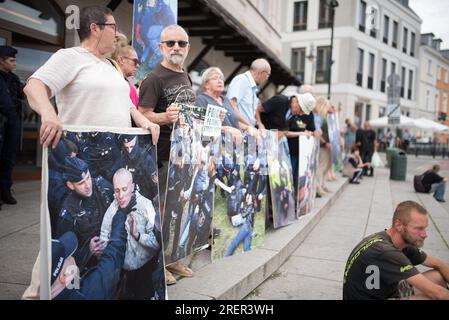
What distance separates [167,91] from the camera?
3.16 meters

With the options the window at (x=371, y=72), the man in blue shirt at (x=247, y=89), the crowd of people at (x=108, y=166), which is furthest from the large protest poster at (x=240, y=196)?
the window at (x=371, y=72)

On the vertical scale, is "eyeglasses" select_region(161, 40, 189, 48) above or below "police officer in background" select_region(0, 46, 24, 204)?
above

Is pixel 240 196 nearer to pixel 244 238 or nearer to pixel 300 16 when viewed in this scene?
pixel 244 238

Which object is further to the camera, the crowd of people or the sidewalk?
the sidewalk

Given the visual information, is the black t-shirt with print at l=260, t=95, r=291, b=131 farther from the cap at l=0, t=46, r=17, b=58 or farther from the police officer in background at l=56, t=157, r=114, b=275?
the police officer in background at l=56, t=157, r=114, b=275

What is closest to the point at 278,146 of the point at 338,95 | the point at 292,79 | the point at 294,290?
the point at 294,290

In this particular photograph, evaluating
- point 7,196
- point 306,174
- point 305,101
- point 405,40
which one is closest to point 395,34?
point 405,40

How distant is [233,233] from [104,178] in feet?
6.57

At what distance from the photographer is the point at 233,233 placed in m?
4.05

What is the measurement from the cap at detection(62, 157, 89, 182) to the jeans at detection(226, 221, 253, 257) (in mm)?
2080

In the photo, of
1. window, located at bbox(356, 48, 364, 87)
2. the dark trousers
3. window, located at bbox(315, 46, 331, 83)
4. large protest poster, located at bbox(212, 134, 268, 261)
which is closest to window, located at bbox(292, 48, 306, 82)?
window, located at bbox(315, 46, 331, 83)

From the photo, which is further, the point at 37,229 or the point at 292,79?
the point at 292,79

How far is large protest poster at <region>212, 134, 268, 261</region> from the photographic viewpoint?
12.7ft
